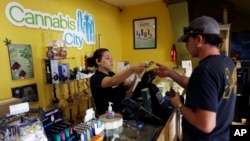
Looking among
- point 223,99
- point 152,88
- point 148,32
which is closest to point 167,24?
point 148,32

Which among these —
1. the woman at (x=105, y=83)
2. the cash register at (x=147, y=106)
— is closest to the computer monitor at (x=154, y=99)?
the cash register at (x=147, y=106)

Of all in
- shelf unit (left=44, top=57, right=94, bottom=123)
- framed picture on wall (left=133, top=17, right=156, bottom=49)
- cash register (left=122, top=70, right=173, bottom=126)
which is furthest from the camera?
framed picture on wall (left=133, top=17, right=156, bottom=49)

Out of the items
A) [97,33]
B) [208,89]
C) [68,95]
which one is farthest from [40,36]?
[208,89]

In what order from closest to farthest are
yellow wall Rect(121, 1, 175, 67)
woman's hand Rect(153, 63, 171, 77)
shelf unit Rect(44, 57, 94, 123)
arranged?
woman's hand Rect(153, 63, 171, 77) < shelf unit Rect(44, 57, 94, 123) < yellow wall Rect(121, 1, 175, 67)

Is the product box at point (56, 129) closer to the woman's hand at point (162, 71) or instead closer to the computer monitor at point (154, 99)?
the computer monitor at point (154, 99)

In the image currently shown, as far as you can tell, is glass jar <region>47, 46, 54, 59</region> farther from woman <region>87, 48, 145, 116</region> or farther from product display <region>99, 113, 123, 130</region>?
product display <region>99, 113, 123, 130</region>

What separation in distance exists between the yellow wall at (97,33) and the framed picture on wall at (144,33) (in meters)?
0.10

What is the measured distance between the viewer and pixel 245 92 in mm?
3850

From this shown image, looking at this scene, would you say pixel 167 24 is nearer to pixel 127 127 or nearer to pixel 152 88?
pixel 152 88

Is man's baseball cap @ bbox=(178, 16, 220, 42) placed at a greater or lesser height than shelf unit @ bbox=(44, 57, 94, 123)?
greater

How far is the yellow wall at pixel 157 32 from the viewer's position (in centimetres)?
432

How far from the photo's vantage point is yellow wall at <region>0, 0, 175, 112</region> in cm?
229

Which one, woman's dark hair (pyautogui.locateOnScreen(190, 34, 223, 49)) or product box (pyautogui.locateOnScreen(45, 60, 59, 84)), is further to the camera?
product box (pyautogui.locateOnScreen(45, 60, 59, 84))

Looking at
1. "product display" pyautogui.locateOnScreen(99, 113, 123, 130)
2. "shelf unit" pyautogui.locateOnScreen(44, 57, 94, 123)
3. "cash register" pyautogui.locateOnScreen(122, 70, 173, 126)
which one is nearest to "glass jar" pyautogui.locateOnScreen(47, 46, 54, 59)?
"shelf unit" pyautogui.locateOnScreen(44, 57, 94, 123)
